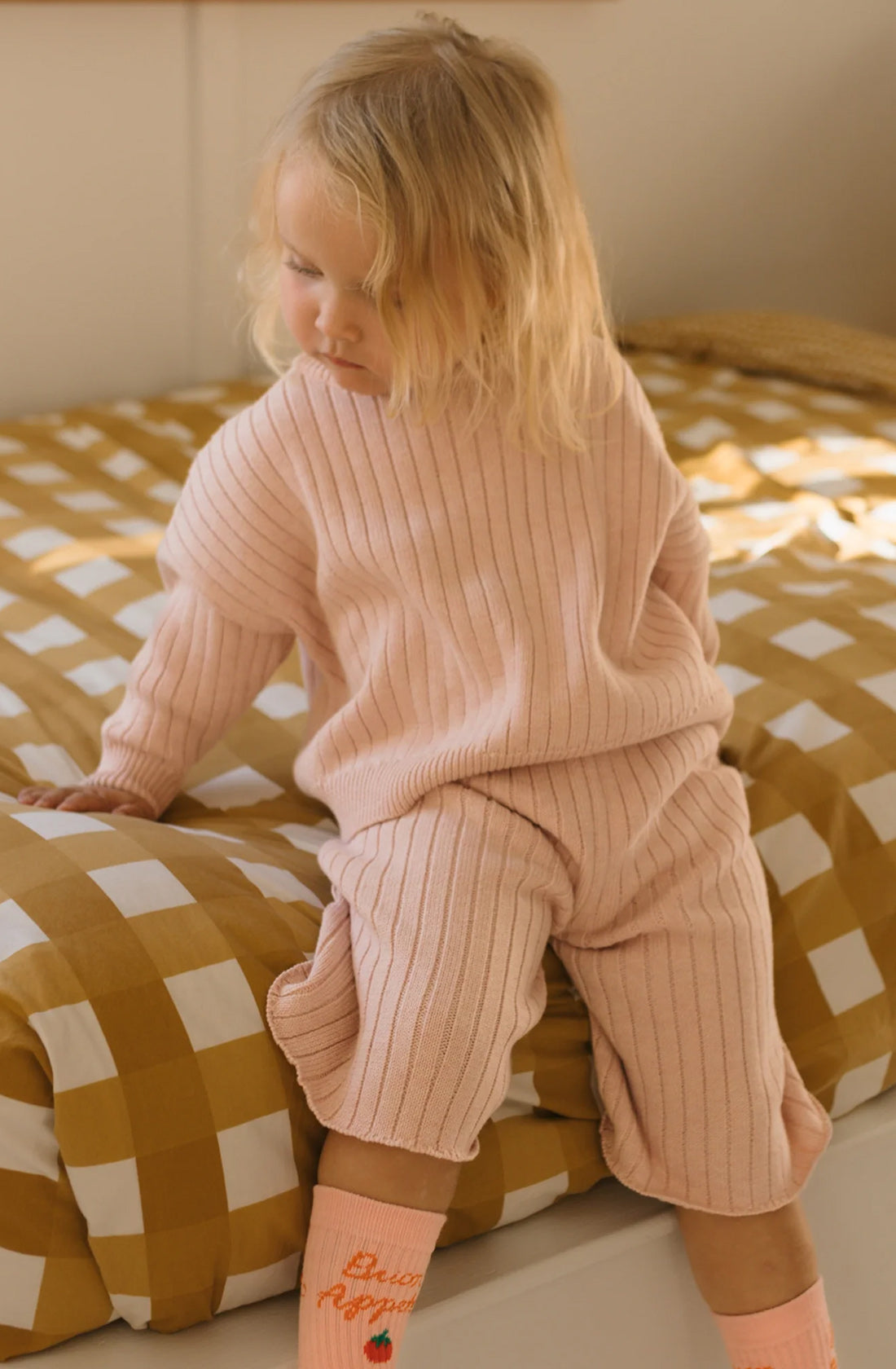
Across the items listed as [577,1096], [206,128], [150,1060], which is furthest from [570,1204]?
[206,128]

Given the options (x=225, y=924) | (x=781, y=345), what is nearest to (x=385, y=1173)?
(x=225, y=924)

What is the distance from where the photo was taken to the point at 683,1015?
2.91ft

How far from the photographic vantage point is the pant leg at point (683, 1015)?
0.88 meters

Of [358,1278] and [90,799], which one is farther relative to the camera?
[90,799]

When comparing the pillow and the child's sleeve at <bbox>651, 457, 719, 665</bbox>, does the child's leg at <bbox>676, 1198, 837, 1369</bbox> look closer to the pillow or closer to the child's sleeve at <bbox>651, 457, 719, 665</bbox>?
the child's sleeve at <bbox>651, 457, 719, 665</bbox>

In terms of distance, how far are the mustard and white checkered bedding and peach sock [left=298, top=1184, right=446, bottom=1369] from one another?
3 centimetres

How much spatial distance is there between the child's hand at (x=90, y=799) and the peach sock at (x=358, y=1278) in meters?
0.35

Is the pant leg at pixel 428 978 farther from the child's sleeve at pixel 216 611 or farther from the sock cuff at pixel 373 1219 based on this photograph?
the child's sleeve at pixel 216 611

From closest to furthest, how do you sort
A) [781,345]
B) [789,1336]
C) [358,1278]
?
[358,1278] → [789,1336] → [781,345]

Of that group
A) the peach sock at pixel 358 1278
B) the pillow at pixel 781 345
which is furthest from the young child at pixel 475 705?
the pillow at pixel 781 345

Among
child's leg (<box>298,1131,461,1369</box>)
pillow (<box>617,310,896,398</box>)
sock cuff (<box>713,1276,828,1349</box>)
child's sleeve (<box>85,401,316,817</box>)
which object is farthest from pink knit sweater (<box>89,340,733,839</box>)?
pillow (<box>617,310,896,398</box>)

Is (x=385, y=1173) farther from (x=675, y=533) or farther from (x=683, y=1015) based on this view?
(x=675, y=533)

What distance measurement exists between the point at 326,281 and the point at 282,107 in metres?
1.56

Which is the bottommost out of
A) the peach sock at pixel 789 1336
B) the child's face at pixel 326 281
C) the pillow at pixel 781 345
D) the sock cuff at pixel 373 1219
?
the peach sock at pixel 789 1336
